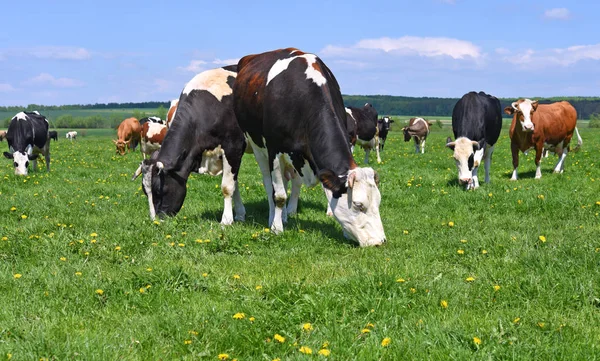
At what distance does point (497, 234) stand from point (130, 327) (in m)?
5.21

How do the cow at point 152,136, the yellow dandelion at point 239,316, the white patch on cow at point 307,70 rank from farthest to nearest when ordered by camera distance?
the cow at point 152,136 → the white patch on cow at point 307,70 → the yellow dandelion at point 239,316

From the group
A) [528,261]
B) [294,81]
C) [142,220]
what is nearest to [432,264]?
[528,261]

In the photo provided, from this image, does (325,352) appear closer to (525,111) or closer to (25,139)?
(525,111)

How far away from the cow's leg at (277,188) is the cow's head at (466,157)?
581 centimetres

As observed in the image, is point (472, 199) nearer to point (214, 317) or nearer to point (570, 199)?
point (570, 199)

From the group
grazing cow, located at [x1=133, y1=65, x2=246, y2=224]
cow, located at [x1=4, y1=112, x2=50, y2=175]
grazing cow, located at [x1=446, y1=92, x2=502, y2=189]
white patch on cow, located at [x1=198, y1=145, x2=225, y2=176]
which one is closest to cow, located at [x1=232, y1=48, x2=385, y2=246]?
grazing cow, located at [x1=133, y1=65, x2=246, y2=224]

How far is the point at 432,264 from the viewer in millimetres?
6199

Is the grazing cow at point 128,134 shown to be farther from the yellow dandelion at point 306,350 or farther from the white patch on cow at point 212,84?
the yellow dandelion at point 306,350

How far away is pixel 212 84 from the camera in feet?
31.1

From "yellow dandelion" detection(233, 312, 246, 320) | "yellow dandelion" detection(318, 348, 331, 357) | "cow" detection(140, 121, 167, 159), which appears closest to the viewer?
"yellow dandelion" detection(318, 348, 331, 357)

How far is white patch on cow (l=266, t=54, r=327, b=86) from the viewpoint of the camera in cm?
788

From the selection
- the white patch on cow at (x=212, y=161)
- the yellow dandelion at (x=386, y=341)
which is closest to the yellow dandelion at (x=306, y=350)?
the yellow dandelion at (x=386, y=341)

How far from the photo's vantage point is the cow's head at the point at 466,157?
1265 centimetres

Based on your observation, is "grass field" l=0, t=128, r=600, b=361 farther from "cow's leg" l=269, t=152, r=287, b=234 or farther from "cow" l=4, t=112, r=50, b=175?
"cow" l=4, t=112, r=50, b=175
